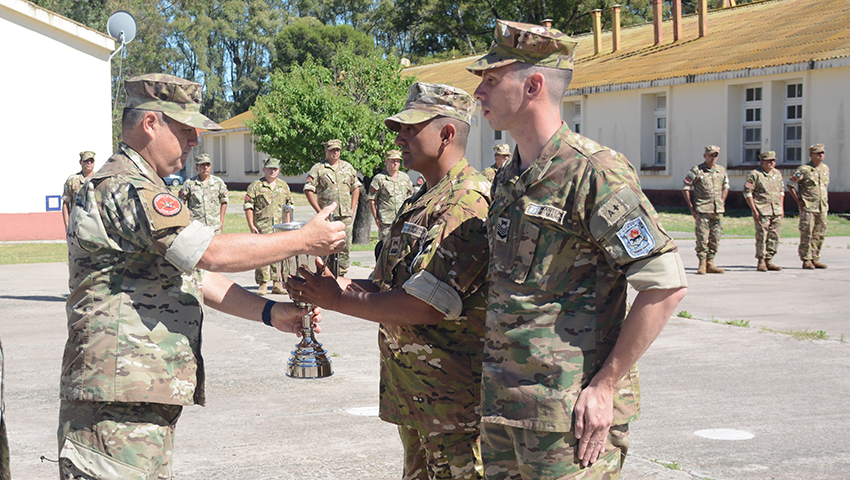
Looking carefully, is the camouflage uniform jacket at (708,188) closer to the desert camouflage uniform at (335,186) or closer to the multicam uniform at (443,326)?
the desert camouflage uniform at (335,186)

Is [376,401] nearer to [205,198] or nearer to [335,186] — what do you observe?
[205,198]

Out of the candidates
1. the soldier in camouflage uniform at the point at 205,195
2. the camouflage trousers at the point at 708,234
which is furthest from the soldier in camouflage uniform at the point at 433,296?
the camouflage trousers at the point at 708,234

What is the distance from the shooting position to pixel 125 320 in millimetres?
3090

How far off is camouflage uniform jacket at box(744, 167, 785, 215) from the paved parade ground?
4.06 m

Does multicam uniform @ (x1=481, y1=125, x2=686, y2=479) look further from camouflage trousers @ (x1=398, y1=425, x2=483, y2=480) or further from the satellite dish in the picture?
the satellite dish

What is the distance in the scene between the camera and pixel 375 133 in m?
21.8

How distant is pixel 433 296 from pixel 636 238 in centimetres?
86

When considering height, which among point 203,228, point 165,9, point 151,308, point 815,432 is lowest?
point 815,432

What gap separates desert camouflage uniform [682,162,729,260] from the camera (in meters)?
14.2

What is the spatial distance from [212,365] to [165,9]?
54.0 m

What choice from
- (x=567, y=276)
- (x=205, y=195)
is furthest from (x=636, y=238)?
(x=205, y=195)

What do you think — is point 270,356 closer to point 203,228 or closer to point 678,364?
point 678,364

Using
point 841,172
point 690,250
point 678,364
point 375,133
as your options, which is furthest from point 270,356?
point 841,172

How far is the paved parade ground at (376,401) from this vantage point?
16.5 feet
